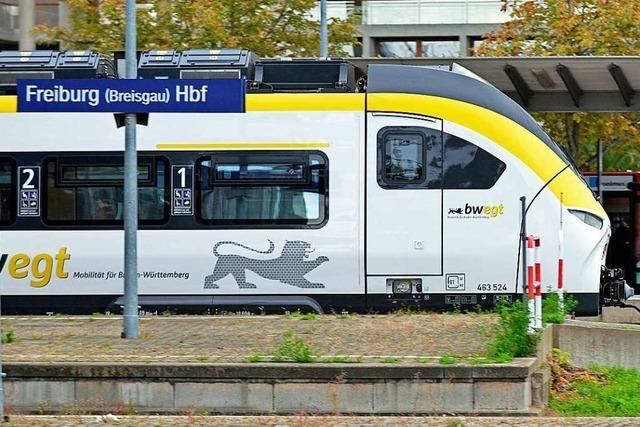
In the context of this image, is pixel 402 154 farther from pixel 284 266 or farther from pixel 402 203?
pixel 284 266

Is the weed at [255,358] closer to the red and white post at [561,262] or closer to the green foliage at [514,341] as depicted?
the green foliage at [514,341]

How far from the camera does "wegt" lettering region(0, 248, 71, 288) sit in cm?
1705

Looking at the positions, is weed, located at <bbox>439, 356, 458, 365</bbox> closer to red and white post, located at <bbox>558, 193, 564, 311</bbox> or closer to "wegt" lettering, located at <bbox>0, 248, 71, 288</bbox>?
red and white post, located at <bbox>558, 193, 564, 311</bbox>

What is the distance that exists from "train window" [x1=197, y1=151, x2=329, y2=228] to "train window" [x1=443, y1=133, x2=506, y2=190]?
58.5 inches

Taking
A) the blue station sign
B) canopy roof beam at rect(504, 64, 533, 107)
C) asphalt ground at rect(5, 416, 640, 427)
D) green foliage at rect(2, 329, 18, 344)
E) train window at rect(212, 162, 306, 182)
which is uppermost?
canopy roof beam at rect(504, 64, 533, 107)

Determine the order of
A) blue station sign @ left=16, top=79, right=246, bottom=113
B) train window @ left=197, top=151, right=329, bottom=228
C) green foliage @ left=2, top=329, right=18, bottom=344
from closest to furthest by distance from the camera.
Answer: green foliage @ left=2, top=329, right=18, bottom=344 → blue station sign @ left=16, top=79, right=246, bottom=113 → train window @ left=197, top=151, right=329, bottom=228

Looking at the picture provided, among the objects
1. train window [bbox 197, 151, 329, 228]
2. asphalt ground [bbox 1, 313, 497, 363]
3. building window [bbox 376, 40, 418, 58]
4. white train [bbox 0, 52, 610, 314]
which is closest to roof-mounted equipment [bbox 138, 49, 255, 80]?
white train [bbox 0, 52, 610, 314]

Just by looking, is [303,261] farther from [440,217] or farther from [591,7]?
[591,7]

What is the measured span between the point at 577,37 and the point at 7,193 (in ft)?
60.4

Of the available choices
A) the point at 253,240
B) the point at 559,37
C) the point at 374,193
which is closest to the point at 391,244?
the point at 374,193

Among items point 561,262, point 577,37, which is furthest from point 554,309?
point 577,37

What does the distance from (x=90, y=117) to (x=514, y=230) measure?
17.5 feet

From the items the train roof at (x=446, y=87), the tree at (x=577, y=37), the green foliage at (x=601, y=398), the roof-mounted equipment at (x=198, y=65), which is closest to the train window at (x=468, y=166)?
the train roof at (x=446, y=87)

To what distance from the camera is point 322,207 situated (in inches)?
663
